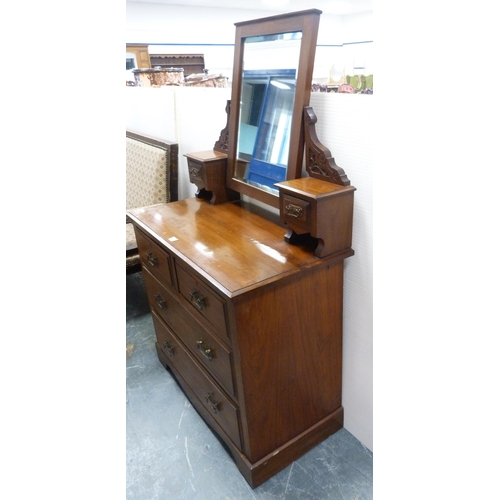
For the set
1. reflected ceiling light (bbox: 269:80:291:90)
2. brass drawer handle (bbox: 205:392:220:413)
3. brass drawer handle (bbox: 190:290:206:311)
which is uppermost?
reflected ceiling light (bbox: 269:80:291:90)

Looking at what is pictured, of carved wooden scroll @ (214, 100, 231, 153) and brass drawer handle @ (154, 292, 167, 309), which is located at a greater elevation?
carved wooden scroll @ (214, 100, 231, 153)

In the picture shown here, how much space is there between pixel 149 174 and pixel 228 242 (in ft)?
4.03

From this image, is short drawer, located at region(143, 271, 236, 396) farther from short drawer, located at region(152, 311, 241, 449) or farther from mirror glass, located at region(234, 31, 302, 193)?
mirror glass, located at region(234, 31, 302, 193)

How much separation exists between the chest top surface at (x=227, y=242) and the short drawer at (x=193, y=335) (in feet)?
0.86

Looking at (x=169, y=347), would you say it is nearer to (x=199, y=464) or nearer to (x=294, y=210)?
(x=199, y=464)

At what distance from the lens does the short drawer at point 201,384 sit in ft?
4.45

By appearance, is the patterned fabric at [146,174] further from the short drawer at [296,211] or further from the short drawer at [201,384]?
the short drawer at [296,211]

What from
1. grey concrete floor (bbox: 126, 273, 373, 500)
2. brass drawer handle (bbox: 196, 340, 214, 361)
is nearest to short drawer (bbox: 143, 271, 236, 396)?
brass drawer handle (bbox: 196, 340, 214, 361)

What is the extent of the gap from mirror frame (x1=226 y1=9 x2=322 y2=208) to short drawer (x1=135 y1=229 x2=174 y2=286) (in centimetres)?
40

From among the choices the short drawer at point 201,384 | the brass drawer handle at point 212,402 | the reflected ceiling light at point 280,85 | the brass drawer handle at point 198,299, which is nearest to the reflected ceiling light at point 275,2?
the reflected ceiling light at point 280,85

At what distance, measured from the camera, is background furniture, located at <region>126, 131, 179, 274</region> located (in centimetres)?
217

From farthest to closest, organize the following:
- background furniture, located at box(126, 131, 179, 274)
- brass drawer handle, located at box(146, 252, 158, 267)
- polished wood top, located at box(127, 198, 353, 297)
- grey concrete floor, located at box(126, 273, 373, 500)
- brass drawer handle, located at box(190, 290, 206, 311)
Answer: background furniture, located at box(126, 131, 179, 274), brass drawer handle, located at box(146, 252, 158, 267), grey concrete floor, located at box(126, 273, 373, 500), brass drawer handle, located at box(190, 290, 206, 311), polished wood top, located at box(127, 198, 353, 297)

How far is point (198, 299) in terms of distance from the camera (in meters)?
1.24

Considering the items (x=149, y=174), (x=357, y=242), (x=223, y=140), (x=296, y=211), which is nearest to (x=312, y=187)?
(x=296, y=211)
